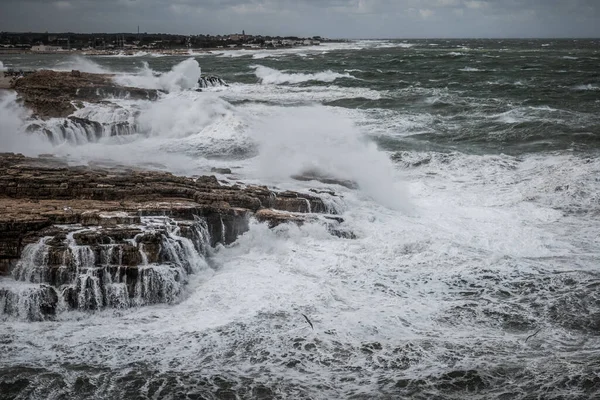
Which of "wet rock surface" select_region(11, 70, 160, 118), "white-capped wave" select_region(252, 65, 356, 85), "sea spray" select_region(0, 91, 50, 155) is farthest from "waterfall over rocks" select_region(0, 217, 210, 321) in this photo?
"white-capped wave" select_region(252, 65, 356, 85)

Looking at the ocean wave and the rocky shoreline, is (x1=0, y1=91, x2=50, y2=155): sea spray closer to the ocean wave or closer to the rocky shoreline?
the rocky shoreline

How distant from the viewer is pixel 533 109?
92.9 ft

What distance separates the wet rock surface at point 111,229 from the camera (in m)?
9.16

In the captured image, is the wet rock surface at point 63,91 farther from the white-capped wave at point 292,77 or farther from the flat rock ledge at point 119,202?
the white-capped wave at point 292,77

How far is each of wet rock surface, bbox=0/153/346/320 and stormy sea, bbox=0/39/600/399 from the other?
0.19 metres

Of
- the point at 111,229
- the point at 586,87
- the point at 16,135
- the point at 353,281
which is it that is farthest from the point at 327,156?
the point at 586,87

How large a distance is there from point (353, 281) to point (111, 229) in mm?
4382

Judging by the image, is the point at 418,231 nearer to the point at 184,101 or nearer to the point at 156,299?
the point at 156,299

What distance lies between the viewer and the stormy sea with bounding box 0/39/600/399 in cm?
737

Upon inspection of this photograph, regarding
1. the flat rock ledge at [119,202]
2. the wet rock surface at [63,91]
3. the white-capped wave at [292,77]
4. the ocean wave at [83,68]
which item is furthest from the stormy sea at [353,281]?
the ocean wave at [83,68]

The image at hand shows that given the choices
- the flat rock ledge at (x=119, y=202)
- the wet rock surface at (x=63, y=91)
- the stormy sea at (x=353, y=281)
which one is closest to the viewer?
the stormy sea at (x=353, y=281)

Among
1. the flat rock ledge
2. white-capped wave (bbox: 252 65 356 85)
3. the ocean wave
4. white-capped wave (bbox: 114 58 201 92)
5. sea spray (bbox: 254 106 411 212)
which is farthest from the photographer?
white-capped wave (bbox: 252 65 356 85)

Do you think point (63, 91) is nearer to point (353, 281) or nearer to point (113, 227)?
point (113, 227)

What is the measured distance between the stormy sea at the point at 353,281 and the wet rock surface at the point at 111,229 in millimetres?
194
